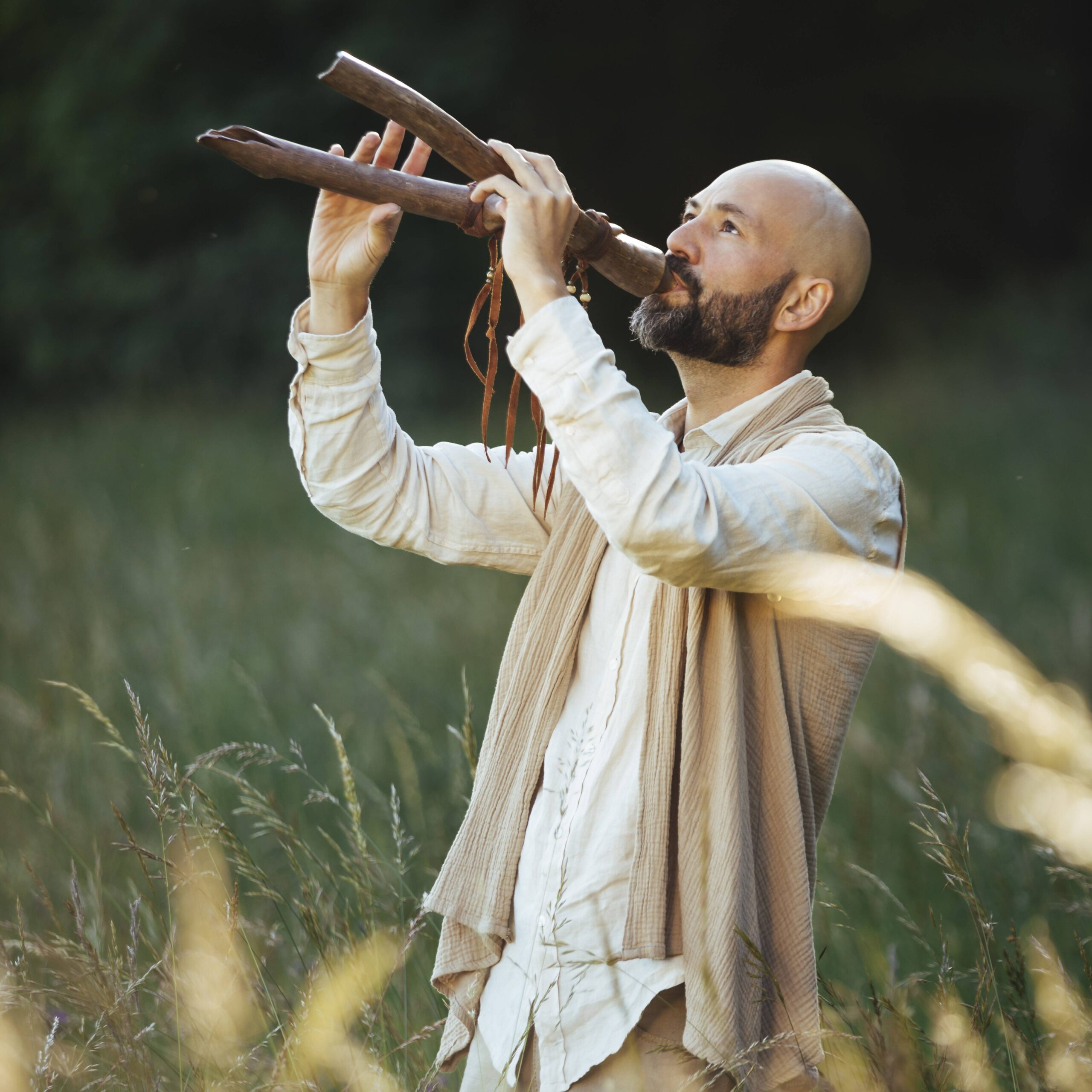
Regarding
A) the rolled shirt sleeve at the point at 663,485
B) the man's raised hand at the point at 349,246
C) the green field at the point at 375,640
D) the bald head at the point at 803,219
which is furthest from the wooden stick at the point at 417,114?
the green field at the point at 375,640

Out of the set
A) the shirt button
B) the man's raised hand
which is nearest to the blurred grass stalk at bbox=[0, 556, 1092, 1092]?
the shirt button

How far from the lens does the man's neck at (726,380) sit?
5.88 ft

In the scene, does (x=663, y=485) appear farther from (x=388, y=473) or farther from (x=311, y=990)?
(x=311, y=990)

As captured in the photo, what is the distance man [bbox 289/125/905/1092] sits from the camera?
144cm

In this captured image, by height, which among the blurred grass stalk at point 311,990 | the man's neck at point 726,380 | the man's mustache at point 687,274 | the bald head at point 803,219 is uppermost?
the bald head at point 803,219

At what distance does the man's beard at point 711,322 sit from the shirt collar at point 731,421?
0.07m

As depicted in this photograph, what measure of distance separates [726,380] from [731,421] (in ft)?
0.26

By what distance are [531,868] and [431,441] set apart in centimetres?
685

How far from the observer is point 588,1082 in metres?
1.51

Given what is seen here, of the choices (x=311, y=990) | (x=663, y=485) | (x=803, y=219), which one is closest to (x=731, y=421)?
(x=803, y=219)

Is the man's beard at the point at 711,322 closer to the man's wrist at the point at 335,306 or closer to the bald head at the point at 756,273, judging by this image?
the bald head at the point at 756,273

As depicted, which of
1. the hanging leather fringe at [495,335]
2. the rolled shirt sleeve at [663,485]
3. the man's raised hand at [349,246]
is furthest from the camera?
the man's raised hand at [349,246]

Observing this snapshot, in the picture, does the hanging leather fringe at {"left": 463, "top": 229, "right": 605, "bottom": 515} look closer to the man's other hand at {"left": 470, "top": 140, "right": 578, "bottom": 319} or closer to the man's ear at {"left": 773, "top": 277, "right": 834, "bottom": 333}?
the man's other hand at {"left": 470, "top": 140, "right": 578, "bottom": 319}

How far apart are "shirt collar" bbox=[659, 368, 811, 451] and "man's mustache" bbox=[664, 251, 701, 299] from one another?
179mm
